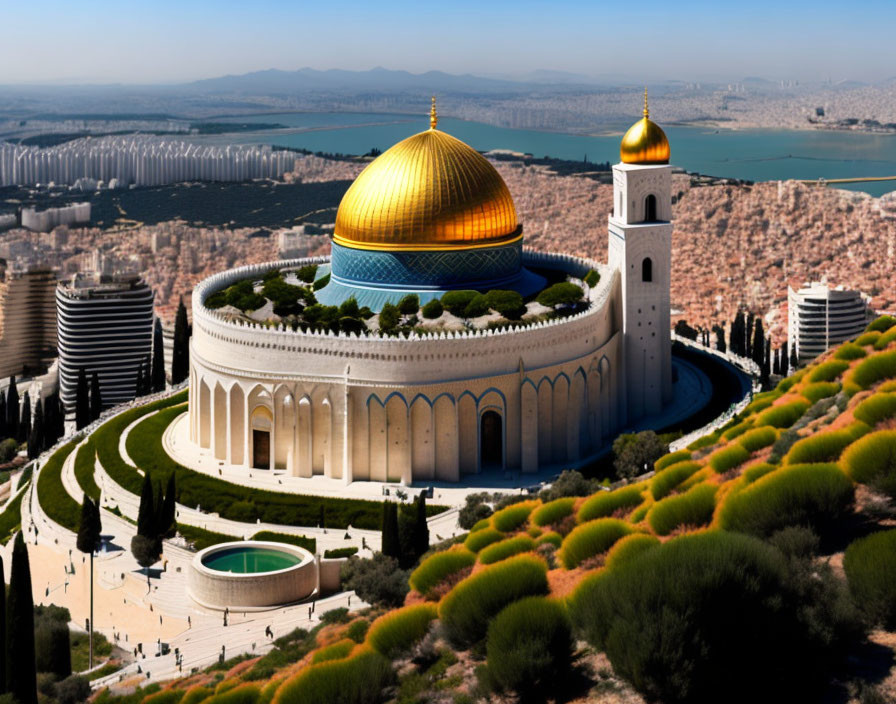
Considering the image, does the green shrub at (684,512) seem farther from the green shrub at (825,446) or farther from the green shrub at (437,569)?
the green shrub at (437,569)

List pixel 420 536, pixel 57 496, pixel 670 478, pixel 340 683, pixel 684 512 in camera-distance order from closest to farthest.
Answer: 1. pixel 340 683
2. pixel 684 512
3. pixel 670 478
4. pixel 420 536
5. pixel 57 496

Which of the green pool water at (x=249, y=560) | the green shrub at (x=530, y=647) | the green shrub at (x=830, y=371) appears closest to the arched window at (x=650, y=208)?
the green pool water at (x=249, y=560)

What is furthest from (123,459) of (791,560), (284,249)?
(284,249)

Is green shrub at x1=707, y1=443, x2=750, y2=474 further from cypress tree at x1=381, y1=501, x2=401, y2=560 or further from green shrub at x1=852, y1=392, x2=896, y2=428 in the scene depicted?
cypress tree at x1=381, y1=501, x2=401, y2=560

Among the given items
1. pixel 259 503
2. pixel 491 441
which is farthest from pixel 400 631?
pixel 491 441

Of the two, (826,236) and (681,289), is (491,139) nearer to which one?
(826,236)

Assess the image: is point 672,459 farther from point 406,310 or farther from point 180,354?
point 180,354

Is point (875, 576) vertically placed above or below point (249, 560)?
above
